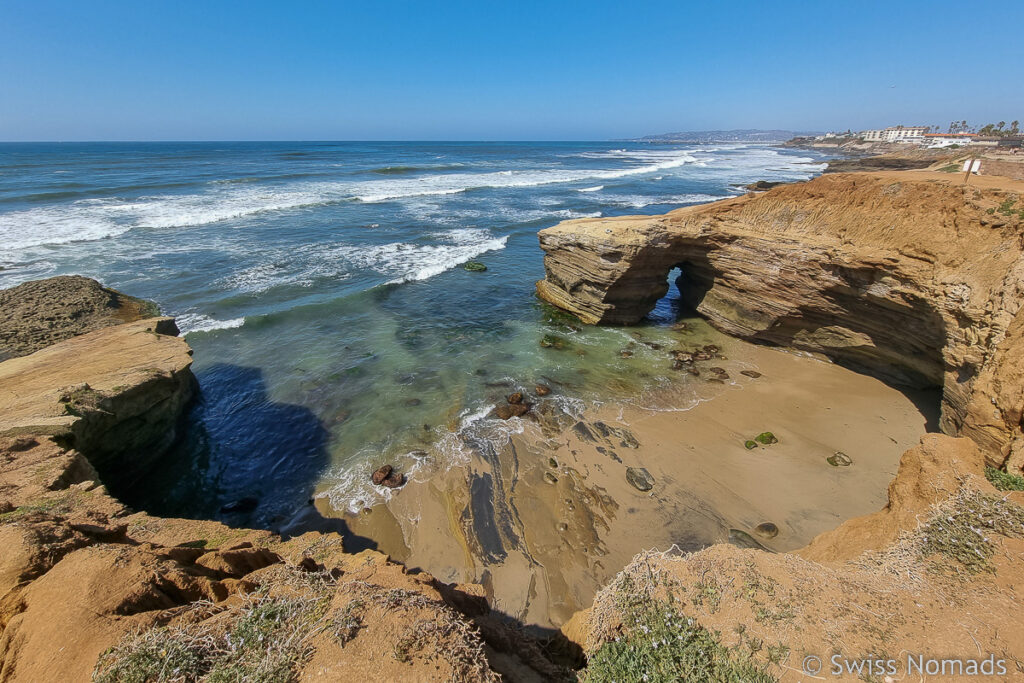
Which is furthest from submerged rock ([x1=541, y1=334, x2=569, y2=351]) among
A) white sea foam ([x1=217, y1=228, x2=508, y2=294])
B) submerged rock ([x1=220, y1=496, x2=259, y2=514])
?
submerged rock ([x1=220, y1=496, x2=259, y2=514])

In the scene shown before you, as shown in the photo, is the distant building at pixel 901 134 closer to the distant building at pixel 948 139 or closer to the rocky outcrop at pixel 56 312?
the distant building at pixel 948 139

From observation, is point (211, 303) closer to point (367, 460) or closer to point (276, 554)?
point (367, 460)

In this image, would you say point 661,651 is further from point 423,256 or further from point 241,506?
point 423,256

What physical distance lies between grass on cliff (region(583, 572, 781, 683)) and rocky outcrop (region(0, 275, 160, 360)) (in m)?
14.5

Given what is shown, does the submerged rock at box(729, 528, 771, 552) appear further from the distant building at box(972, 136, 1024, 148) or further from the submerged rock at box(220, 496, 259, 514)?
the distant building at box(972, 136, 1024, 148)

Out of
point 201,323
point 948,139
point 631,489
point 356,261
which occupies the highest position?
point 948,139

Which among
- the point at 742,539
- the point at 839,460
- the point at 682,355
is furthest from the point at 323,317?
the point at 839,460

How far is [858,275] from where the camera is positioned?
1053 cm

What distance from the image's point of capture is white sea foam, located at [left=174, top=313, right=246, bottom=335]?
49.4 feet

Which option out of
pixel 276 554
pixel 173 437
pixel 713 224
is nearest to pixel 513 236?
pixel 713 224

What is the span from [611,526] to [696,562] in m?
3.59

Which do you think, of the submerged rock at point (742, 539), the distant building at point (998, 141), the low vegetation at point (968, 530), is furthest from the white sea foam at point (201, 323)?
the distant building at point (998, 141)

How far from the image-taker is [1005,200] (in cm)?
855

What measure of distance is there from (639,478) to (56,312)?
15.9 metres
